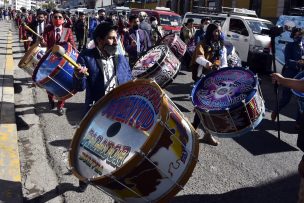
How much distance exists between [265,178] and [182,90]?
5.17 metres

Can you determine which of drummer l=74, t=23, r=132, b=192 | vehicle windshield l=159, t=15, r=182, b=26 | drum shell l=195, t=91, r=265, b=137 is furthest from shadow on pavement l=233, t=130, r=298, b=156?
vehicle windshield l=159, t=15, r=182, b=26

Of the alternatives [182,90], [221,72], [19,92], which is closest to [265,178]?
[221,72]

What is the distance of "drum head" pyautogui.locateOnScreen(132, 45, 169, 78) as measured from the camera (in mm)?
6295

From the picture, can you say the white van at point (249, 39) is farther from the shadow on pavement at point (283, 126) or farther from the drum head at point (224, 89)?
the drum head at point (224, 89)

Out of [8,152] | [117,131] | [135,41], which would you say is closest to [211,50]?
[135,41]

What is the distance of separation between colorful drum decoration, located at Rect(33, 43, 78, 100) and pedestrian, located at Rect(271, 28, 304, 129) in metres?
3.74

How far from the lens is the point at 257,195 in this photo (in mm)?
4176

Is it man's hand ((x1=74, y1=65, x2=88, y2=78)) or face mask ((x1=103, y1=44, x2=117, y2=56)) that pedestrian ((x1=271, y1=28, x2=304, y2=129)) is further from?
man's hand ((x1=74, y1=65, x2=88, y2=78))

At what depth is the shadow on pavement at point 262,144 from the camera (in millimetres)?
5544

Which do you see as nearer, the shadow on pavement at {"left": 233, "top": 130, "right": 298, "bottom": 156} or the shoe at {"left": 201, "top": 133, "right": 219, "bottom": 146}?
the shadow on pavement at {"left": 233, "top": 130, "right": 298, "bottom": 156}

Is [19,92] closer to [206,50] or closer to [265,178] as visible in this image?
[206,50]

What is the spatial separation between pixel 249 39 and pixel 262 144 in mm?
7972

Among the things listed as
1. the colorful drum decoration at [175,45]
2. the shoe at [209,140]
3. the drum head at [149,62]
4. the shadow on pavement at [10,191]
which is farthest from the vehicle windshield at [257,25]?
the shadow on pavement at [10,191]

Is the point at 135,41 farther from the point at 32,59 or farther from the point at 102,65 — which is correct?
the point at 102,65
